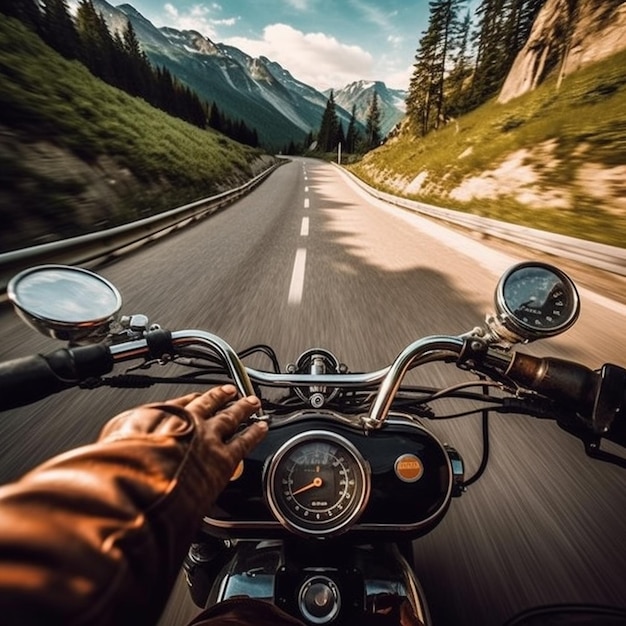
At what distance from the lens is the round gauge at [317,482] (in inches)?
43.7

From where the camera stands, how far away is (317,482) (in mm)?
1146

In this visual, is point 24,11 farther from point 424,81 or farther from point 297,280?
point 424,81

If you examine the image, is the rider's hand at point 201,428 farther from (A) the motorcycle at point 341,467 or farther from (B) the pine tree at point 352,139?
(B) the pine tree at point 352,139

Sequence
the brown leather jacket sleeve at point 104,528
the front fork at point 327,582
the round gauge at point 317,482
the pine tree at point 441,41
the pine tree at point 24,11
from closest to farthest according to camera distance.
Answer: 1. the brown leather jacket sleeve at point 104,528
2. the front fork at point 327,582
3. the round gauge at point 317,482
4. the pine tree at point 24,11
5. the pine tree at point 441,41

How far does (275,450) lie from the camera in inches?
45.2

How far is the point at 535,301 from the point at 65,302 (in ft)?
5.62

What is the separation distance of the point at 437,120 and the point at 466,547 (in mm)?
52308

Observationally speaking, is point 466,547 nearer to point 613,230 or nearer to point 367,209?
point 613,230

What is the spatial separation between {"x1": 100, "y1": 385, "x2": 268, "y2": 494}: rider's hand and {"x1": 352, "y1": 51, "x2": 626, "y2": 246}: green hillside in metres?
9.18

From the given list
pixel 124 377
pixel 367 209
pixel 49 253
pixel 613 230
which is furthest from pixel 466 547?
pixel 367 209

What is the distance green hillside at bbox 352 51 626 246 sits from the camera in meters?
10.1

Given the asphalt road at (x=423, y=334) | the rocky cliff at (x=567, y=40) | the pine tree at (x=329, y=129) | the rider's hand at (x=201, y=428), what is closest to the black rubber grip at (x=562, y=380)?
the rider's hand at (x=201, y=428)

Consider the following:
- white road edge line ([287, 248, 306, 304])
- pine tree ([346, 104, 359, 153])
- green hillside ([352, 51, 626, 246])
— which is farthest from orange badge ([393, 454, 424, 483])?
pine tree ([346, 104, 359, 153])

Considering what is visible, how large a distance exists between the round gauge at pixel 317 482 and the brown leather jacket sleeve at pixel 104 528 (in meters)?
0.44
